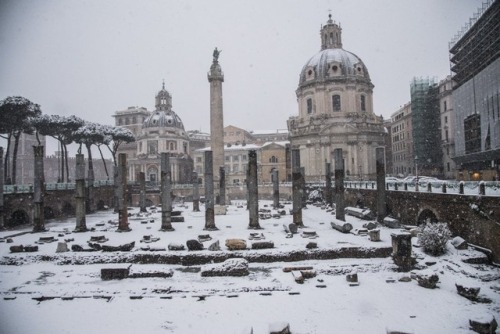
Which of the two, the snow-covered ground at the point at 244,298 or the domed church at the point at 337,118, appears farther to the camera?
the domed church at the point at 337,118

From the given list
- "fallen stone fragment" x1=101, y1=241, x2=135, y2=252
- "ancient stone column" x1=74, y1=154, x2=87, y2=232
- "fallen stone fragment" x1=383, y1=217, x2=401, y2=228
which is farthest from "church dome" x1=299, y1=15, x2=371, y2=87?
"fallen stone fragment" x1=101, y1=241, x2=135, y2=252

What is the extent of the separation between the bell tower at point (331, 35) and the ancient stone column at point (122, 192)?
1682 inches

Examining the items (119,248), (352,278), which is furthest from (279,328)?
(119,248)

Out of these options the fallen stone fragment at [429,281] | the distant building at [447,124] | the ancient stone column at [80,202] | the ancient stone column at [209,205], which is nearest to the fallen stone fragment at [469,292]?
the fallen stone fragment at [429,281]

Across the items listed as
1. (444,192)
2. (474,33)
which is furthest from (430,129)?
(444,192)

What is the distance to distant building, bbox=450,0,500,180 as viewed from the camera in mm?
28562

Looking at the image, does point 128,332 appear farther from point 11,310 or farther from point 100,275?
point 100,275

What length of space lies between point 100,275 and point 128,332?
4887 mm

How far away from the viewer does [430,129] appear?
50562 millimetres

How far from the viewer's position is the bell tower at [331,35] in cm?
5519

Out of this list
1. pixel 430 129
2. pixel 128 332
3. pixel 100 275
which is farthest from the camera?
pixel 430 129

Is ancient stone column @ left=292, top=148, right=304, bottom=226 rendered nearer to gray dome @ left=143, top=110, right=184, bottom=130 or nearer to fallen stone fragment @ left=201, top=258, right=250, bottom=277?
fallen stone fragment @ left=201, top=258, right=250, bottom=277

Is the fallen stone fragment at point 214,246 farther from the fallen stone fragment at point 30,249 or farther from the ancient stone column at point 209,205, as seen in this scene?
the fallen stone fragment at point 30,249

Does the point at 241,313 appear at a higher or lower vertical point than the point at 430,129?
lower
